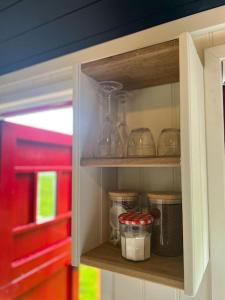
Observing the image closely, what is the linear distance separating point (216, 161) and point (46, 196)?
1.45m

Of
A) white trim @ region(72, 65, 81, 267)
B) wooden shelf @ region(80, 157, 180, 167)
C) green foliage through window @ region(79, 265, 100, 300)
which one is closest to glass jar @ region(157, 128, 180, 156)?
wooden shelf @ region(80, 157, 180, 167)

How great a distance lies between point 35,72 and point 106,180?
66cm

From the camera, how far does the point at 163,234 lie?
0.64 metres

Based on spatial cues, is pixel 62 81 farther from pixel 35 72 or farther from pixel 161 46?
pixel 161 46

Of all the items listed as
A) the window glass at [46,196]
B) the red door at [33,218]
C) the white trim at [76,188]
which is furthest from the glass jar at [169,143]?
the window glass at [46,196]

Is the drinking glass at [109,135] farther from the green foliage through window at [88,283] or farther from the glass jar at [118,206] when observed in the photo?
the green foliage through window at [88,283]

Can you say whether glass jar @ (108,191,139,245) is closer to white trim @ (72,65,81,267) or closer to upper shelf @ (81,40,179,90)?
white trim @ (72,65,81,267)

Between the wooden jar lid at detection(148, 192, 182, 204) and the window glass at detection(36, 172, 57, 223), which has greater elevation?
the wooden jar lid at detection(148, 192, 182, 204)

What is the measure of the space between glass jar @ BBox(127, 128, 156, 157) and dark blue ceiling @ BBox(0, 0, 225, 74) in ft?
1.30

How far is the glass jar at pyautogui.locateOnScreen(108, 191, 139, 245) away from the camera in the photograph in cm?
70

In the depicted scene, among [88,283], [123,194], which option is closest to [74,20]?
[123,194]

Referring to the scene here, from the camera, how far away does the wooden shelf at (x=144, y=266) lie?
1.73 feet

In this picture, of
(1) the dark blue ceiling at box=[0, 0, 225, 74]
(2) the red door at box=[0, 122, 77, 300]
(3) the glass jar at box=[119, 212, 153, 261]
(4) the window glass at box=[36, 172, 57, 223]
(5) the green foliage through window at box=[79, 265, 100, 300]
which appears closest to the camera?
(3) the glass jar at box=[119, 212, 153, 261]

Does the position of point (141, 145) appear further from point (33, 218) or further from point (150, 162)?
point (33, 218)
